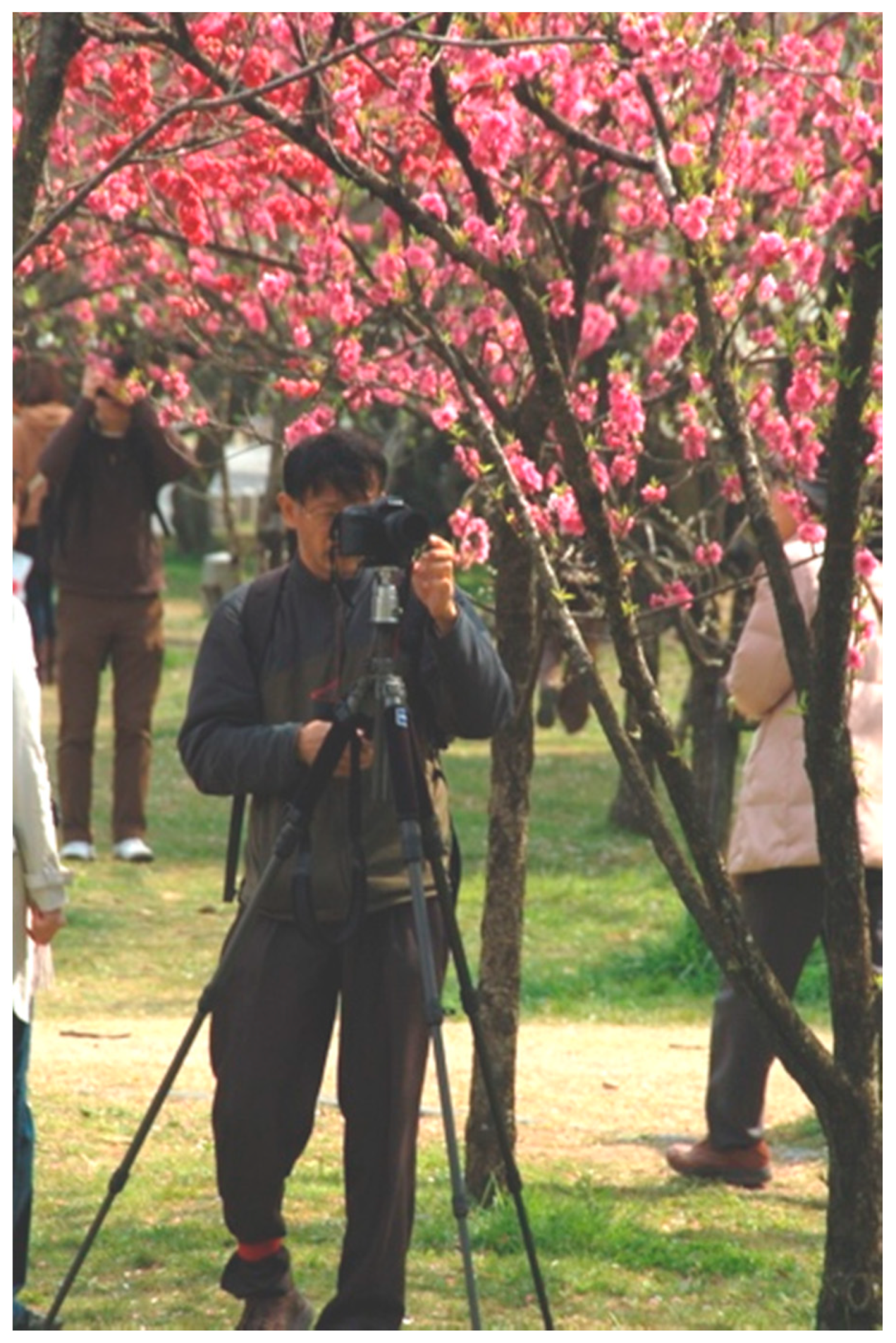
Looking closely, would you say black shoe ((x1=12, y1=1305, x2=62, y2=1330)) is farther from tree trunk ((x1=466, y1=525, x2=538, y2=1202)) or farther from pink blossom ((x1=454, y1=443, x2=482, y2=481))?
pink blossom ((x1=454, y1=443, x2=482, y2=481))

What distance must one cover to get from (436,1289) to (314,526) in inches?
74.1

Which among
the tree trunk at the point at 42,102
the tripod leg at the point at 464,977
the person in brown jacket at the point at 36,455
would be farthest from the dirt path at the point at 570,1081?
the person in brown jacket at the point at 36,455

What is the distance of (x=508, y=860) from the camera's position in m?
6.72

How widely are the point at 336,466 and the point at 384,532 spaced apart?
43 centimetres

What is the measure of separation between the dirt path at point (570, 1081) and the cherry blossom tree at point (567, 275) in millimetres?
939

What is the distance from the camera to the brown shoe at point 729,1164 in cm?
719

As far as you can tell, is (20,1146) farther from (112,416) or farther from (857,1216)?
A: (112,416)

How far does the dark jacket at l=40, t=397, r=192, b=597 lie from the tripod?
6.55m

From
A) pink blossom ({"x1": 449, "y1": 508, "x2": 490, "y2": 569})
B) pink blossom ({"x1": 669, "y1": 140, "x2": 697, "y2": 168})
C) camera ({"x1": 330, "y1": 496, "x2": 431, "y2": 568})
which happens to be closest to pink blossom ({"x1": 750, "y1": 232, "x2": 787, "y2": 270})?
pink blossom ({"x1": 669, "y1": 140, "x2": 697, "y2": 168})

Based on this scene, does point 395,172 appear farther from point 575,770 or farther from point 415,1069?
point 575,770

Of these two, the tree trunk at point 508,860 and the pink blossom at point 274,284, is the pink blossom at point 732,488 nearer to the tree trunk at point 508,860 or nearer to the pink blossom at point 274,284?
the tree trunk at point 508,860

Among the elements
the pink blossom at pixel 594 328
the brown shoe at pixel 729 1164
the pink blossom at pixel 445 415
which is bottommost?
the brown shoe at pixel 729 1164

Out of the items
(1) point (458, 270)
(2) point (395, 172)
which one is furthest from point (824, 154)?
(2) point (395, 172)

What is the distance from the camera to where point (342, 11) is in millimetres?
5848
